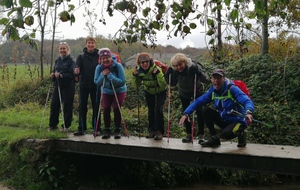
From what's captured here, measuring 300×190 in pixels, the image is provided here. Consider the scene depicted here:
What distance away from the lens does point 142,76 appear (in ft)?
22.9

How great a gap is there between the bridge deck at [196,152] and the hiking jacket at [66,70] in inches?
49.4

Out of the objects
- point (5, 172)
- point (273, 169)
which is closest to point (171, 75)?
point (273, 169)

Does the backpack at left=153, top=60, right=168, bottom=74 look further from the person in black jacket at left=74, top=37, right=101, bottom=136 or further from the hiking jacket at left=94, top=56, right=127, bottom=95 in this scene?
the person in black jacket at left=74, top=37, right=101, bottom=136

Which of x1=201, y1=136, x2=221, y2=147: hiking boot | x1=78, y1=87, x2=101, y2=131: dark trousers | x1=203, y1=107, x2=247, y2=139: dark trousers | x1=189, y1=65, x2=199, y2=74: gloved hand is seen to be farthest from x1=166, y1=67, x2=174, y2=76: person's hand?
x1=78, y1=87, x2=101, y2=131: dark trousers

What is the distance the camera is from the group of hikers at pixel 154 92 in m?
5.77

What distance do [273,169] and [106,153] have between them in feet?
9.26

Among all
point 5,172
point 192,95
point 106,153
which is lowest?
point 5,172

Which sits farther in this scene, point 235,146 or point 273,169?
point 235,146

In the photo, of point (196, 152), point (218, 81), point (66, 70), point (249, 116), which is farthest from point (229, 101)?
point (66, 70)

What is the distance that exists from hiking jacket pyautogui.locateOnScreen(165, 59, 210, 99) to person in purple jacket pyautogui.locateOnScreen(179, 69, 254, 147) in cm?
59

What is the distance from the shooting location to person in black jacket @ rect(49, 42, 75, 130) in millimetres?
7930

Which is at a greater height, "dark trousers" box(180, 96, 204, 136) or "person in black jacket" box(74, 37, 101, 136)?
"person in black jacket" box(74, 37, 101, 136)

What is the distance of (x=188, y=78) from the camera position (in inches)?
261

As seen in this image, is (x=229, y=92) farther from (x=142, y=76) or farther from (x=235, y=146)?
(x=142, y=76)
